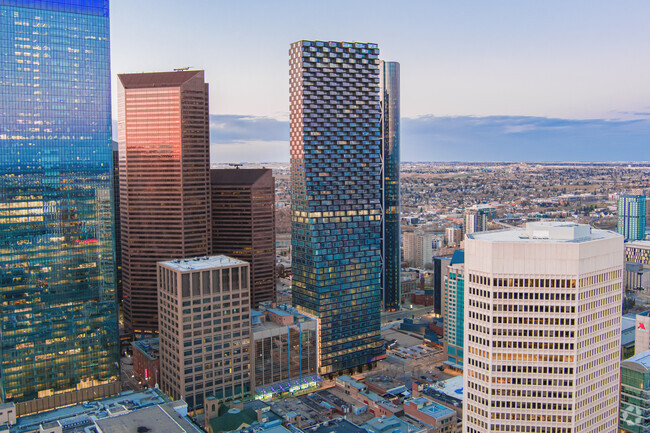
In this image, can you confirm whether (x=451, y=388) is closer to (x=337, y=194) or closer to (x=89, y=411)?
(x=337, y=194)

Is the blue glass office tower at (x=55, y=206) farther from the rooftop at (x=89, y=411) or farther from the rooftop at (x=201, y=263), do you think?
the rooftop at (x=89, y=411)

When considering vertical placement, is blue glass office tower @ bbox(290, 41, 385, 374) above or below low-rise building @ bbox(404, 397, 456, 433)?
above

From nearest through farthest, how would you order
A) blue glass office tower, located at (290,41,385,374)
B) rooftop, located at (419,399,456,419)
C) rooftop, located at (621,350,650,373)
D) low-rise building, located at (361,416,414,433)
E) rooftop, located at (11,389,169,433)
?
rooftop, located at (11,389,169,433)
low-rise building, located at (361,416,414,433)
rooftop, located at (621,350,650,373)
rooftop, located at (419,399,456,419)
blue glass office tower, located at (290,41,385,374)

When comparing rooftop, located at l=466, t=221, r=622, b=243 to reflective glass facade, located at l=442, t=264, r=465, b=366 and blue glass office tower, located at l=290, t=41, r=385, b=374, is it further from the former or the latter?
blue glass office tower, located at l=290, t=41, r=385, b=374

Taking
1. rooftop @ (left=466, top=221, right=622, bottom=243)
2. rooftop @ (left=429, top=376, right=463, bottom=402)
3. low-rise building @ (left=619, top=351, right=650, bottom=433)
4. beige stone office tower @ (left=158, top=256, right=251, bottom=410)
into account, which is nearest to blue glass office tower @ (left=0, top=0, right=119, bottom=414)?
beige stone office tower @ (left=158, top=256, right=251, bottom=410)

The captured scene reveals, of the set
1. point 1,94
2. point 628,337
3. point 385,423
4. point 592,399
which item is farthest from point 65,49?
point 628,337

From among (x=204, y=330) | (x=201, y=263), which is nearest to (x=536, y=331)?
(x=204, y=330)
